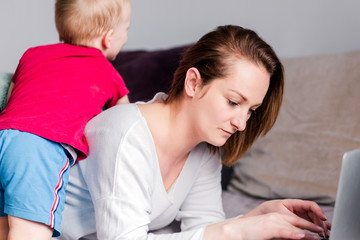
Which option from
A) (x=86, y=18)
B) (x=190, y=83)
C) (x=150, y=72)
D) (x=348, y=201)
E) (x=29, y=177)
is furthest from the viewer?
(x=150, y=72)

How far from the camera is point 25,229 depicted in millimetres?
1241

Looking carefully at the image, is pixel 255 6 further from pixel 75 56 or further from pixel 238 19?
pixel 75 56

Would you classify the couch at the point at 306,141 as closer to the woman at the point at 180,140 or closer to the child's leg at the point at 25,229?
the woman at the point at 180,140

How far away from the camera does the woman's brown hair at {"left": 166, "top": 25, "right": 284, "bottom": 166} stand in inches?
51.3

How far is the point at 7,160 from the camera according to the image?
Result: 1247 millimetres

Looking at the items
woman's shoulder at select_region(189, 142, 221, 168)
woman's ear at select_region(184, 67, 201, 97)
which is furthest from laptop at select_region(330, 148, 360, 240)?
woman's shoulder at select_region(189, 142, 221, 168)

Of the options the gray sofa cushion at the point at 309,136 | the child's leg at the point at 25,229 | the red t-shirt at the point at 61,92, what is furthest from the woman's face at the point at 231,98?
the gray sofa cushion at the point at 309,136

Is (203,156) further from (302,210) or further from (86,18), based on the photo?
(86,18)

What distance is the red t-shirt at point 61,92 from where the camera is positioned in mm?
1303

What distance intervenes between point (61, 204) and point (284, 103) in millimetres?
1077

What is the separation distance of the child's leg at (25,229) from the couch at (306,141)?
1.83 ft

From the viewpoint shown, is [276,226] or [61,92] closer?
[276,226]

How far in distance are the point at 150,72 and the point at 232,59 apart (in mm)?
933

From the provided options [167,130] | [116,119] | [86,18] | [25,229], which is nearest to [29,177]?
[25,229]
